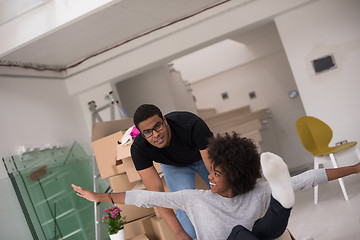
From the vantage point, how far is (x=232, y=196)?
1.65m

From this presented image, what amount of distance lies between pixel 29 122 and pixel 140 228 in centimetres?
176

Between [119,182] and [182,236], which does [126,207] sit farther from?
[182,236]

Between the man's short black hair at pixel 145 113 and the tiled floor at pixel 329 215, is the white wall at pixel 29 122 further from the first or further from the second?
the tiled floor at pixel 329 215

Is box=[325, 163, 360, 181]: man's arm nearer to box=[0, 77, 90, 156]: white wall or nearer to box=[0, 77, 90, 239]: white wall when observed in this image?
box=[0, 77, 90, 239]: white wall

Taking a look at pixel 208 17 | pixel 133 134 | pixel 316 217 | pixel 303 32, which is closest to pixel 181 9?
pixel 208 17

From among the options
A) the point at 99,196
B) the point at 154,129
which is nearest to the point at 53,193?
the point at 154,129

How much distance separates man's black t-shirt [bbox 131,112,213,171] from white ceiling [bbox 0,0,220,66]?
1942 millimetres

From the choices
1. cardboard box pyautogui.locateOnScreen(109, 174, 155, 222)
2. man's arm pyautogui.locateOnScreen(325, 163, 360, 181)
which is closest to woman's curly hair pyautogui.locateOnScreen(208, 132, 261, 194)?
man's arm pyautogui.locateOnScreen(325, 163, 360, 181)

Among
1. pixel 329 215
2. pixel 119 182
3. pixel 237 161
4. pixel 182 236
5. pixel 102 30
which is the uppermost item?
pixel 102 30

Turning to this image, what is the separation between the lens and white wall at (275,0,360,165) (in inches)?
188

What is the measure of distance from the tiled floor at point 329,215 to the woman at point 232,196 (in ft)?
3.36

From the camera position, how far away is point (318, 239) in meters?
2.89

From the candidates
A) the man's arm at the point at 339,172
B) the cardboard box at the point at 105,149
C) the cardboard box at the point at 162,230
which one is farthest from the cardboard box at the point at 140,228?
the man's arm at the point at 339,172

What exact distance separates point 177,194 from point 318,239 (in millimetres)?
1576
